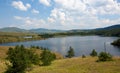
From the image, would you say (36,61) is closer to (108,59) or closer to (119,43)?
(108,59)

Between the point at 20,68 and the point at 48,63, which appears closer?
the point at 20,68

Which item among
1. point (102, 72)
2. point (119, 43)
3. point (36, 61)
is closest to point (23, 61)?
point (102, 72)

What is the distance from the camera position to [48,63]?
50.1m

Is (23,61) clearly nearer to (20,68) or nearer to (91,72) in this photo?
(20,68)

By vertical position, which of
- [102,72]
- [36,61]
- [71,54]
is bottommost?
[71,54]

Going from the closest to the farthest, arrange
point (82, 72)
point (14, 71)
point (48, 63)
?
point (82, 72) → point (14, 71) → point (48, 63)

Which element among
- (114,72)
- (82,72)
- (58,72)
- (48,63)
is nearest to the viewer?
(114,72)

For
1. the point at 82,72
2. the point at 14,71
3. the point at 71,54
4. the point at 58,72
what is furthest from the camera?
the point at 71,54

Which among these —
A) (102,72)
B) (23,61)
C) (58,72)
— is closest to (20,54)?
(23,61)

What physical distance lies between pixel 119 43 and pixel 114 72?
174m

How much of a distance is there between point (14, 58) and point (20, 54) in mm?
2094

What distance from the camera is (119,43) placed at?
632ft

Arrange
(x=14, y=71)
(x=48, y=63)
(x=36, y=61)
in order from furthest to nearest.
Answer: (x=36, y=61), (x=48, y=63), (x=14, y=71)

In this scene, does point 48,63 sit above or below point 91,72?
below
